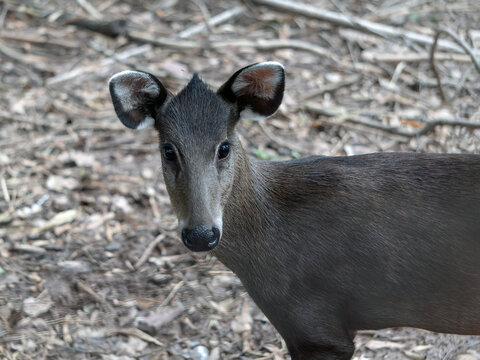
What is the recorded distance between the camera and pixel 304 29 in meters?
8.52

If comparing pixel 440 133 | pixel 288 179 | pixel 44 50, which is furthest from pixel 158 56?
pixel 288 179

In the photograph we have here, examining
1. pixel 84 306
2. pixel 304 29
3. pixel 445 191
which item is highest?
pixel 304 29

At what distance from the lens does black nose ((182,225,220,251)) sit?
3359mm

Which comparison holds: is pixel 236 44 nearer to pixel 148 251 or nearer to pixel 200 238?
pixel 148 251

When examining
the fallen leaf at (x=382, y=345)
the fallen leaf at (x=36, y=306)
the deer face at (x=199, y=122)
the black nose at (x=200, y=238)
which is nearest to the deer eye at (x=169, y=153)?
the deer face at (x=199, y=122)

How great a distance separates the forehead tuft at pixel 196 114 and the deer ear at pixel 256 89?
4.2 inches

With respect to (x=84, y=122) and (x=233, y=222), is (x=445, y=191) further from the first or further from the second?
(x=84, y=122)

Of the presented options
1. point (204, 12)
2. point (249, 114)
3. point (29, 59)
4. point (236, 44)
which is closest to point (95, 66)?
point (29, 59)

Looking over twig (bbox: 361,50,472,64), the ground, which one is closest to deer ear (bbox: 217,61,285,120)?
the ground

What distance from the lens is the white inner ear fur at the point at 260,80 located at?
3.76 metres

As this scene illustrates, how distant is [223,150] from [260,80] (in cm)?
47

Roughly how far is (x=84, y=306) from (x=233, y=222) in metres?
1.63

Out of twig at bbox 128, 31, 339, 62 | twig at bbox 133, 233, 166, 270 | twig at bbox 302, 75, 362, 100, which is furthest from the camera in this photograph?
twig at bbox 128, 31, 339, 62

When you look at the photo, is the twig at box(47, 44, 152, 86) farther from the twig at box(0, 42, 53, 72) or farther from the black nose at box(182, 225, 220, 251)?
the black nose at box(182, 225, 220, 251)
